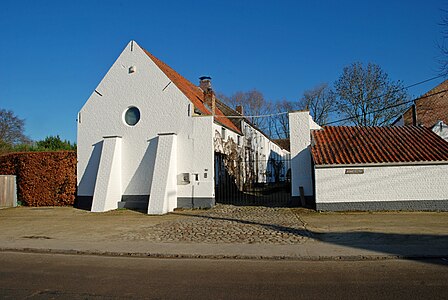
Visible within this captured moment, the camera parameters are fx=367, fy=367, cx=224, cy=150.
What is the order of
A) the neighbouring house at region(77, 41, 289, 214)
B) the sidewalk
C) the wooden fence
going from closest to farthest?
1. the sidewalk
2. the neighbouring house at region(77, 41, 289, 214)
3. the wooden fence

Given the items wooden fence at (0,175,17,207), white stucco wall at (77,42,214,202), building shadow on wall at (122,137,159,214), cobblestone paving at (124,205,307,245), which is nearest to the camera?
cobblestone paving at (124,205,307,245)

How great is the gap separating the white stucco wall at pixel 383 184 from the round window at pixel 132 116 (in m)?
10.0

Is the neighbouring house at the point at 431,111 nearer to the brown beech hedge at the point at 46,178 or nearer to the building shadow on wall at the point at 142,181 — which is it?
the building shadow on wall at the point at 142,181

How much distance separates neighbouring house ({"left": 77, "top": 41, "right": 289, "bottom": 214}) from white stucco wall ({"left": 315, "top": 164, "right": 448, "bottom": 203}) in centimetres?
571

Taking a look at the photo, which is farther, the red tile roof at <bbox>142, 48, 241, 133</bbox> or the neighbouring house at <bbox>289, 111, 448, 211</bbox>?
the red tile roof at <bbox>142, 48, 241, 133</bbox>

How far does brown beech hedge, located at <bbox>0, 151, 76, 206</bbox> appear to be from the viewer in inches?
822

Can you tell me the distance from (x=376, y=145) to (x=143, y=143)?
38.9 ft

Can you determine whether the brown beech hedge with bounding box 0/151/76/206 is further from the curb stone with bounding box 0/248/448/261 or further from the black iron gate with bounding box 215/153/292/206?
the curb stone with bounding box 0/248/448/261

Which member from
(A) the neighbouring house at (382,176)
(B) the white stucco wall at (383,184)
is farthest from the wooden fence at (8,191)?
(B) the white stucco wall at (383,184)

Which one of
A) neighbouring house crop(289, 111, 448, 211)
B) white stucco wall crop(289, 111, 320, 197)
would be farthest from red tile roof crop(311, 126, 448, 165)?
white stucco wall crop(289, 111, 320, 197)

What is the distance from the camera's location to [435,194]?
52.1 feet

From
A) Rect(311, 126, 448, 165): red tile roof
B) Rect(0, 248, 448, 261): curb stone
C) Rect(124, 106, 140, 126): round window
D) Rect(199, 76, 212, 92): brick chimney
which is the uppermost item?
Rect(199, 76, 212, 92): brick chimney

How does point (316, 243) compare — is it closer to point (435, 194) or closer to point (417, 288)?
point (417, 288)

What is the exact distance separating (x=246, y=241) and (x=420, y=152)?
35.0ft
